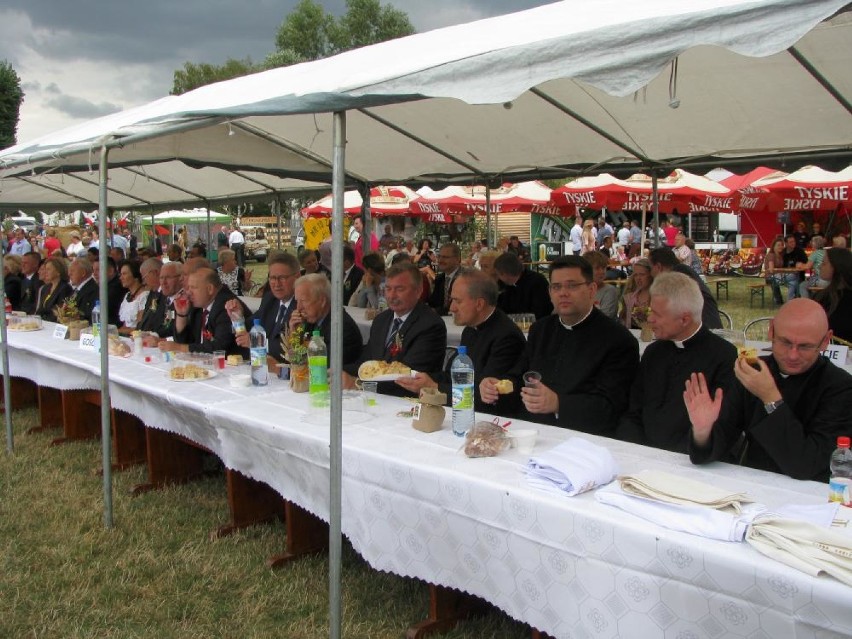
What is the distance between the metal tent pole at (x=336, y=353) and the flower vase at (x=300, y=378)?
132 centimetres

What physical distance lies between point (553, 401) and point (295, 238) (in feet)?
107

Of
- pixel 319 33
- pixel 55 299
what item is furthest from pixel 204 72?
pixel 55 299

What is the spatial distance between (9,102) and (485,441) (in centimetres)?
2752

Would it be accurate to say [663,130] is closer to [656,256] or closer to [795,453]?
[656,256]

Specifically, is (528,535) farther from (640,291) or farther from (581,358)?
(640,291)

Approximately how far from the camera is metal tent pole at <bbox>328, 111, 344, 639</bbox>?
2422 millimetres

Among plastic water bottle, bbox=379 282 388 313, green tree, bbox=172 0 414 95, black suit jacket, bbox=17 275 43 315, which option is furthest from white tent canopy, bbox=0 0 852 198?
green tree, bbox=172 0 414 95

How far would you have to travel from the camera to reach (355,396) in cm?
345

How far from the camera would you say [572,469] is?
2.24 metres

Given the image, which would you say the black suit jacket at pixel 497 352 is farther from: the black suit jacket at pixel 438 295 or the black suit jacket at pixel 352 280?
the black suit jacket at pixel 352 280

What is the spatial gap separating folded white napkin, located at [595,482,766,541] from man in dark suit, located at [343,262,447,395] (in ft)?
7.04

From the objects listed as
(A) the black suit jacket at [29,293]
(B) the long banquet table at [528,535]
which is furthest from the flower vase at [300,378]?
(A) the black suit jacket at [29,293]

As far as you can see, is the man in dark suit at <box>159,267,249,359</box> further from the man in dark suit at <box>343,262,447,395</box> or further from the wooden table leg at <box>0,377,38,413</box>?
the wooden table leg at <box>0,377,38,413</box>

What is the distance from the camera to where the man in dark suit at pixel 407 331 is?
418cm
